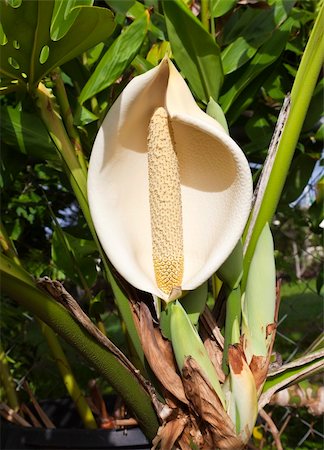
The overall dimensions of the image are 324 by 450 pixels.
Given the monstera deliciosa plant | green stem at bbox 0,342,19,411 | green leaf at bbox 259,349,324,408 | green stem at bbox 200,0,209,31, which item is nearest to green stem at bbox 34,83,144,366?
the monstera deliciosa plant

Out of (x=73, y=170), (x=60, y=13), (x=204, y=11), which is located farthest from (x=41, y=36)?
(x=204, y=11)

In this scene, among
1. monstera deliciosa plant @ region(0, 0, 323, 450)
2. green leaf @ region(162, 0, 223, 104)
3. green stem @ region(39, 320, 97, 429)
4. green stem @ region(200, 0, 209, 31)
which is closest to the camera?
monstera deliciosa plant @ region(0, 0, 323, 450)

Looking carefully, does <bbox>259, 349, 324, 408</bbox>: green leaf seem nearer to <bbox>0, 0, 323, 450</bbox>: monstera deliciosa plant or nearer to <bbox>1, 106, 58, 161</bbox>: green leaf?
<bbox>0, 0, 323, 450</bbox>: monstera deliciosa plant

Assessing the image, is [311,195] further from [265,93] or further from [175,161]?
[175,161]

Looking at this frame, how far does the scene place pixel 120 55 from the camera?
24.0 inches

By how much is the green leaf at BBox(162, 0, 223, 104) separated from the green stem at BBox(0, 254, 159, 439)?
0.30 m

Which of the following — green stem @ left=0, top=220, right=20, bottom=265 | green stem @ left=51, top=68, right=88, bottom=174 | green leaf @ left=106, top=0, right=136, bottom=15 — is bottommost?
green stem @ left=0, top=220, right=20, bottom=265

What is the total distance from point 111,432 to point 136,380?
225 millimetres

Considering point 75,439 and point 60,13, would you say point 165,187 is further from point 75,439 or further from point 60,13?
point 75,439

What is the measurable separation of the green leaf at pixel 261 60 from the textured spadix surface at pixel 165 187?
203 mm

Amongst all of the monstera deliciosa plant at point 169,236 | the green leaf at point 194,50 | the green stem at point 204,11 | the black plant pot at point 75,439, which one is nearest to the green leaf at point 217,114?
the monstera deliciosa plant at point 169,236

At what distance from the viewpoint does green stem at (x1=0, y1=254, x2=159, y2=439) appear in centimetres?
52

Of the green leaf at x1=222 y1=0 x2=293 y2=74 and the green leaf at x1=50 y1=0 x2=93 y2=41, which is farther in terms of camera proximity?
the green leaf at x1=222 y1=0 x2=293 y2=74

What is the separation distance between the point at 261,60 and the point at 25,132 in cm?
31
